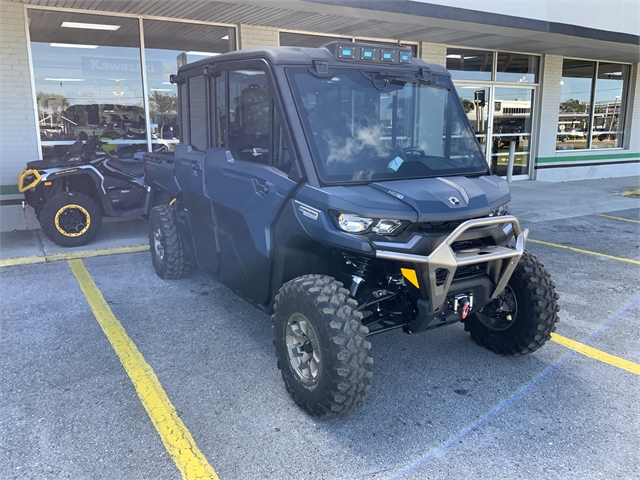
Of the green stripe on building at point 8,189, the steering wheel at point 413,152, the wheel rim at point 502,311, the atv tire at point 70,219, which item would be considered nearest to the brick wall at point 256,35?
the atv tire at point 70,219

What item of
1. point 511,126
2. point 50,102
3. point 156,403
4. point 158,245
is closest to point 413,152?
point 156,403

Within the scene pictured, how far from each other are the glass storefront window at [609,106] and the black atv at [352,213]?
562 inches

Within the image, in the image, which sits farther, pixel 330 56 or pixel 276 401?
pixel 330 56

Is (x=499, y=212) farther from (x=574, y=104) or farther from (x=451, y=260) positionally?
(x=574, y=104)

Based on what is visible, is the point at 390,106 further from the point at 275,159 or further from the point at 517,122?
the point at 517,122

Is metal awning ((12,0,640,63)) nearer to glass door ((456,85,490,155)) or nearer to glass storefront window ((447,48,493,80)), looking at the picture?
glass storefront window ((447,48,493,80))

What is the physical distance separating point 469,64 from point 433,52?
5.04 feet

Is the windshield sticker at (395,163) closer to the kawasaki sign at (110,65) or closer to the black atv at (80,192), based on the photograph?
the black atv at (80,192)

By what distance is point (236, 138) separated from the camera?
13.4 ft

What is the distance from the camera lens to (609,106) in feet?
53.4

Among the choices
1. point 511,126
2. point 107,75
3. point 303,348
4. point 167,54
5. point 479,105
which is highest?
point 167,54

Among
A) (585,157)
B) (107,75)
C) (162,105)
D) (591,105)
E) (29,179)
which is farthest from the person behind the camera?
(591,105)

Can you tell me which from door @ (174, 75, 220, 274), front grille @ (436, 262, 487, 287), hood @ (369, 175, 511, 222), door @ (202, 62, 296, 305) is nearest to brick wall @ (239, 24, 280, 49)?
door @ (174, 75, 220, 274)

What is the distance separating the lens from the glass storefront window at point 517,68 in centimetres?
1347
